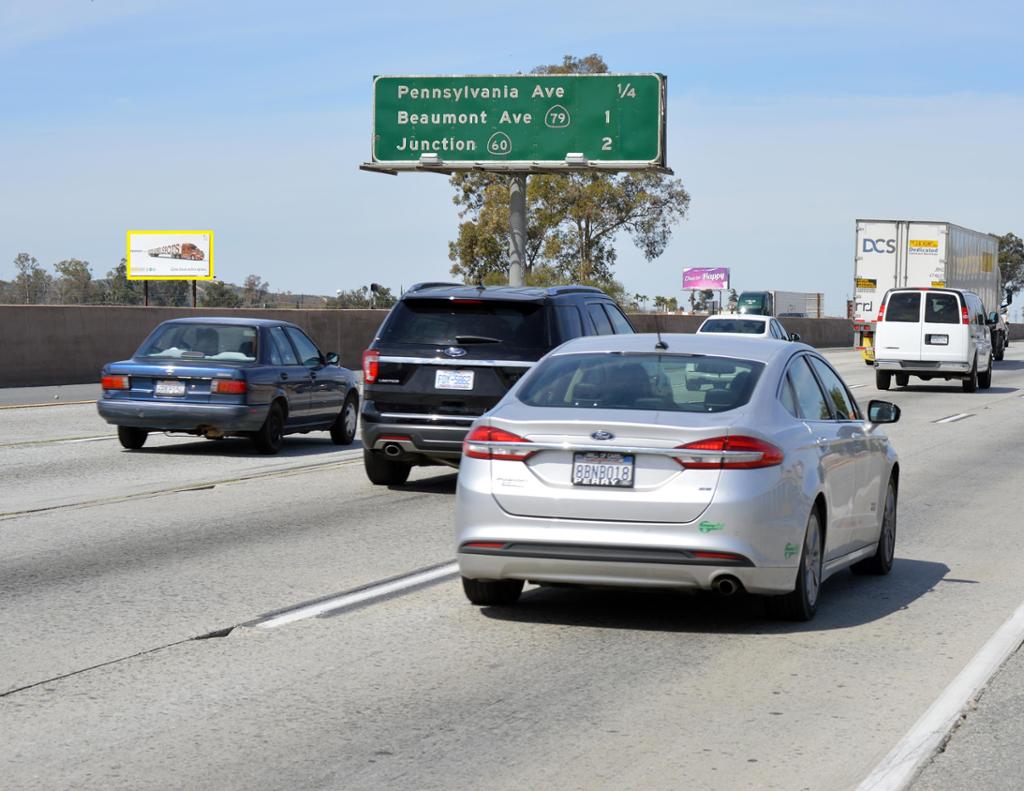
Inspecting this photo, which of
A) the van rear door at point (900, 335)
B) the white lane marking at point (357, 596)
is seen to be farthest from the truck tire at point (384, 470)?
the van rear door at point (900, 335)

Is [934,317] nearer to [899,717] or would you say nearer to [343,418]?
[343,418]

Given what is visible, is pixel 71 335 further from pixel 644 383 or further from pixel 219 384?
pixel 644 383

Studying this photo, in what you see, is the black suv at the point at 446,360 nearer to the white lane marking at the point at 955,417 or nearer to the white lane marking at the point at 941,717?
the white lane marking at the point at 941,717

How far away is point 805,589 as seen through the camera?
8.38 meters

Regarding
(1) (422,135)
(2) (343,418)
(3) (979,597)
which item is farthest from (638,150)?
(3) (979,597)

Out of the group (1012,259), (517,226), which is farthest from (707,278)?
(517,226)

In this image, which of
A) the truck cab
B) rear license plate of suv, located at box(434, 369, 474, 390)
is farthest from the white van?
the truck cab

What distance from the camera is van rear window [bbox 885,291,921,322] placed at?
33.9 metres

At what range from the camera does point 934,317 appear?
33.8m

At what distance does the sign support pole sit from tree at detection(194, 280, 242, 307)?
136 feet

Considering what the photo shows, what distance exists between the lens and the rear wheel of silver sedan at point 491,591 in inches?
340

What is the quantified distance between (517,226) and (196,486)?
3309cm

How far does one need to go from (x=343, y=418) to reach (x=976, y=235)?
3527 centimetres

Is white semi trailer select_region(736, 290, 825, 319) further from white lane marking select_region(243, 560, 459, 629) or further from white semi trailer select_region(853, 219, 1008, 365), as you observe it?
white lane marking select_region(243, 560, 459, 629)
